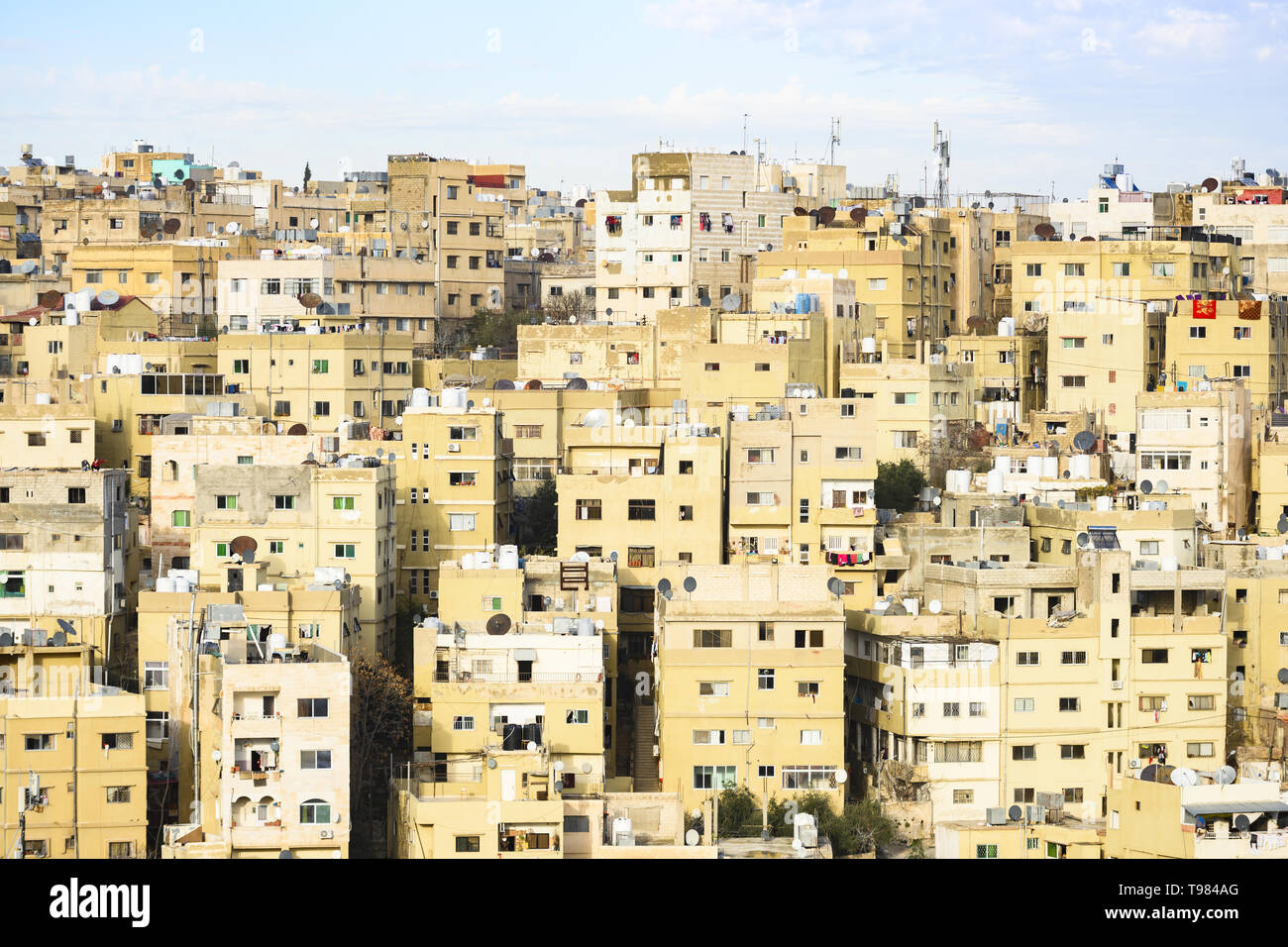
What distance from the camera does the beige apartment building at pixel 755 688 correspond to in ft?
98.7

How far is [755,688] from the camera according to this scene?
30281 millimetres

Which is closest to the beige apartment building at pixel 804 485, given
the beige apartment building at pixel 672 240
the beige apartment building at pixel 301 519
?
the beige apartment building at pixel 301 519

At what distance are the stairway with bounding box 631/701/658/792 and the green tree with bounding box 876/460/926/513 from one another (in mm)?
7233

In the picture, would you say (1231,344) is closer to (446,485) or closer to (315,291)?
(446,485)

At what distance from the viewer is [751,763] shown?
30062mm

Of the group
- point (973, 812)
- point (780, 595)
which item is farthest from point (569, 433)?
point (973, 812)

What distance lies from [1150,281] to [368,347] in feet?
51.6

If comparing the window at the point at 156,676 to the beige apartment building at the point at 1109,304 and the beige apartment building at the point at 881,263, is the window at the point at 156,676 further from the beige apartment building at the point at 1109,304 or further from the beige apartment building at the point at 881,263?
the beige apartment building at the point at 1109,304

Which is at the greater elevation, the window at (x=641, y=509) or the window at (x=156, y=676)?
the window at (x=641, y=509)

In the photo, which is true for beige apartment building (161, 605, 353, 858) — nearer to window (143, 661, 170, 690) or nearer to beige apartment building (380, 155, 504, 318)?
window (143, 661, 170, 690)

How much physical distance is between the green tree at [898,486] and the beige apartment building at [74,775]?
586 inches

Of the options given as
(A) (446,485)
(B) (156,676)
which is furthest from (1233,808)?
(A) (446,485)

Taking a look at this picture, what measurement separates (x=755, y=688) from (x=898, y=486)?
939 cm

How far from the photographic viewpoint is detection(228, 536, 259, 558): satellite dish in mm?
33344
